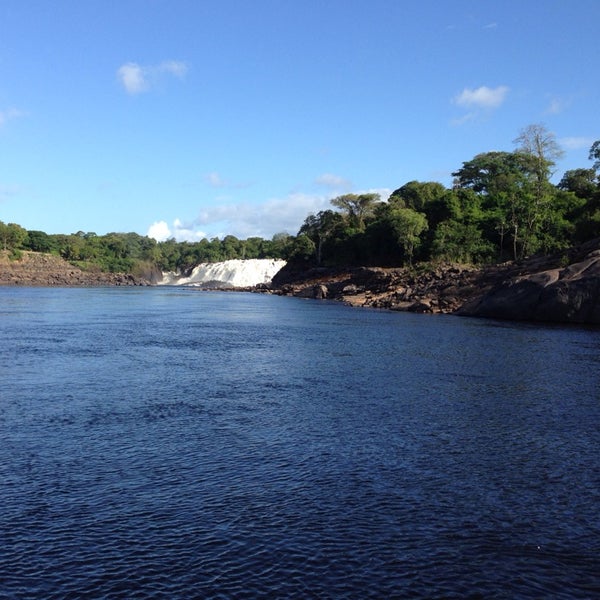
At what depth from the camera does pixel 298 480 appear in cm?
1477

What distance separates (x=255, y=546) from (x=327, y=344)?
3014cm

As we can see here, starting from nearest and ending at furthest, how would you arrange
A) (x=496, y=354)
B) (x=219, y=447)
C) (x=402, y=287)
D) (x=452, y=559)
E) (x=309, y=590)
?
(x=309, y=590), (x=452, y=559), (x=219, y=447), (x=496, y=354), (x=402, y=287)

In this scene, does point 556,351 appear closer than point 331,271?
Yes

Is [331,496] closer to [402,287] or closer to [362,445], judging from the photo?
[362,445]

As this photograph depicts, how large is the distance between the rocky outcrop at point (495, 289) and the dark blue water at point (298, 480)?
26905 mm

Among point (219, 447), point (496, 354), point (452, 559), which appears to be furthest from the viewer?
point (496, 354)

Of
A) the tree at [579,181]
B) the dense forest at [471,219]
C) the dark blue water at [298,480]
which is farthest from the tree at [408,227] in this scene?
the dark blue water at [298,480]

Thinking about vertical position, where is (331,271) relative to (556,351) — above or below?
above

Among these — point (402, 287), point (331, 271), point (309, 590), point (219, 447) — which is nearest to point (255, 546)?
point (309, 590)

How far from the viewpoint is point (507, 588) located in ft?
33.0

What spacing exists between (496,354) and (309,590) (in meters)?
28.6

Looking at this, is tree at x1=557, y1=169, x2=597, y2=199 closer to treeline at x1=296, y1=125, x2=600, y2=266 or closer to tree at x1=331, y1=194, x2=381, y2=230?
treeline at x1=296, y1=125, x2=600, y2=266

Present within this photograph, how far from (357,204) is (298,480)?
141691 mm

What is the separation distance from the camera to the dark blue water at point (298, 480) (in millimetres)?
10430
